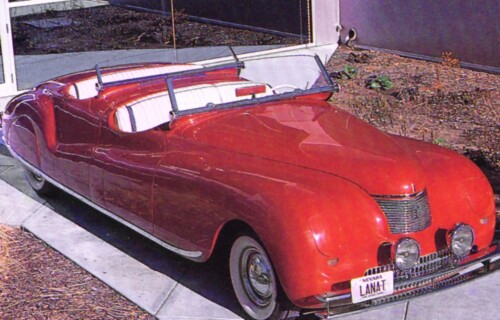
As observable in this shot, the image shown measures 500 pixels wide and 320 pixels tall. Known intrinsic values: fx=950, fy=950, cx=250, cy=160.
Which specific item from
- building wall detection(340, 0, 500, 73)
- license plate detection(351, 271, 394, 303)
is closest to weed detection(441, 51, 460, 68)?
building wall detection(340, 0, 500, 73)

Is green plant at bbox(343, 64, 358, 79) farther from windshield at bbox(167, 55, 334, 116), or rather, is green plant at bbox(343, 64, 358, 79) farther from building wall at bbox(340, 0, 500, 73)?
windshield at bbox(167, 55, 334, 116)

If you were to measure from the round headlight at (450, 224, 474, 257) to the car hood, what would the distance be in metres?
0.31

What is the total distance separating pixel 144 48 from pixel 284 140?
6.83 metres

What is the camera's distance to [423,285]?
202 inches

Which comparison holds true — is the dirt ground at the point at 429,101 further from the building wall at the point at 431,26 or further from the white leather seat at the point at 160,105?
the white leather seat at the point at 160,105

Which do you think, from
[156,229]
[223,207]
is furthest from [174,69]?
[223,207]

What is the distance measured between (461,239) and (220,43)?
303 inches

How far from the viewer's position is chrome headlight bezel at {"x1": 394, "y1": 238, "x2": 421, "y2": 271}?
496 centimetres

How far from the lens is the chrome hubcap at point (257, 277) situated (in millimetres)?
5145

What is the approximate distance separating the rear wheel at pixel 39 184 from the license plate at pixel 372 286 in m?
3.43

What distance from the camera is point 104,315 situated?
5.54m

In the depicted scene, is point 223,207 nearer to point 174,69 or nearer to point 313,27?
point 174,69

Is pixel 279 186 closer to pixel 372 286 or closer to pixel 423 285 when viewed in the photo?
pixel 372 286

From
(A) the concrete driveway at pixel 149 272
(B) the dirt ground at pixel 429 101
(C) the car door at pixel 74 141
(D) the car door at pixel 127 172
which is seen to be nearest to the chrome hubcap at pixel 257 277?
(A) the concrete driveway at pixel 149 272
